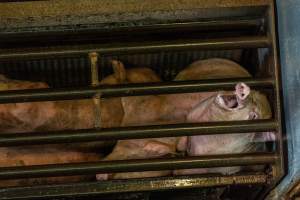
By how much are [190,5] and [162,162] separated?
46 cm

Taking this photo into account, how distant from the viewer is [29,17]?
5.00 ft

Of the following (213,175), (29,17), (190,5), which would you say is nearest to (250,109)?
(213,175)

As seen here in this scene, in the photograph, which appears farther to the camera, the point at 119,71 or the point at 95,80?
the point at 119,71

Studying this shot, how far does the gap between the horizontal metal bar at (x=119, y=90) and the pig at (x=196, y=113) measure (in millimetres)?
A: 47

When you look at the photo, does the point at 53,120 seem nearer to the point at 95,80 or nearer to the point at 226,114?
the point at 95,80

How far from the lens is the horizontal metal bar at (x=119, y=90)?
147cm

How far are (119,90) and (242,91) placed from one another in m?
0.34

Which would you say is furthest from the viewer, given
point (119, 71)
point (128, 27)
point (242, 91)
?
point (119, 71)

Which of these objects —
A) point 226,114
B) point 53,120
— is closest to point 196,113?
point 226,114

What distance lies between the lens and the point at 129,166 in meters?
1.48

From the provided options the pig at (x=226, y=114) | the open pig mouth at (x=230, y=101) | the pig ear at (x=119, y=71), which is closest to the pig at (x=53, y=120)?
the pig ear at (x=119, y=71)

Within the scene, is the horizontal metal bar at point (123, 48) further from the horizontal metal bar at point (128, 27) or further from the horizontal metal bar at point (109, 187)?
the horizontal metal bar at point (109, 187)

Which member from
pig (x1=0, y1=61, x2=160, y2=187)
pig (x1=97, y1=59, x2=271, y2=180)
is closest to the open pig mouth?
pig (x1=97, y1=59, x2=271, y2=180)

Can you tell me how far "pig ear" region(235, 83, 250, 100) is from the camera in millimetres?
1455
